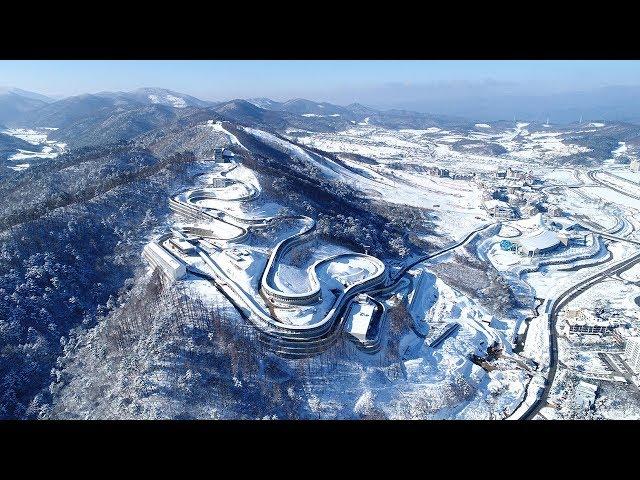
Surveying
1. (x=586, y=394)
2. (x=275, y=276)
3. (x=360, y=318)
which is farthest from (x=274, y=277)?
(x=586, y=394)

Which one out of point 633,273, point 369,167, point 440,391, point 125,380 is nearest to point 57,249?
point 125,380

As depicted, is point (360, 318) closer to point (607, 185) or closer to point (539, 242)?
point (539, 242)

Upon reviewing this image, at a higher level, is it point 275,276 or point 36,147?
point 275,276

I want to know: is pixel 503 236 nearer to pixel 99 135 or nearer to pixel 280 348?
pixel 280 348

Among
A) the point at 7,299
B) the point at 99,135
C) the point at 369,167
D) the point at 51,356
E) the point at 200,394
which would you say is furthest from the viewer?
the point at 99,135

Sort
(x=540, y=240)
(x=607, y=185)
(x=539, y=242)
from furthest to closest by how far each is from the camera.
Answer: (x=607, y=185), (x=540, y=240), (x=539, y=242)

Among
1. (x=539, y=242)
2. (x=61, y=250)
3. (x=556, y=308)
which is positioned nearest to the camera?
(x=61, y=250)
